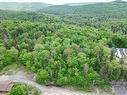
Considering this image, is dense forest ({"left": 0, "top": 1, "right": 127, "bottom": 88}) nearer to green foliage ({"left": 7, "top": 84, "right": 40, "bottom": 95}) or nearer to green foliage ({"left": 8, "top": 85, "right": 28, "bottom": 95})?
green foliage ({"left": 7, "top": 84, "right": 40, "bottom": 95})

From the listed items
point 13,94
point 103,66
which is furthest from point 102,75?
point 13,94

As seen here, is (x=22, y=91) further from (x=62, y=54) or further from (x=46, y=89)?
(x=62, y=54)

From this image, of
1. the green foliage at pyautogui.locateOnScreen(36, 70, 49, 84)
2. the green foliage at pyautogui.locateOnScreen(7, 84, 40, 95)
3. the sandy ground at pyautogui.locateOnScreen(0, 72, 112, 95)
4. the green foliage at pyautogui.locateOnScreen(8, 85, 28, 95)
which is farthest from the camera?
the green foliage at pyautogui.locateOnScreen(36, 70, 49, 84)

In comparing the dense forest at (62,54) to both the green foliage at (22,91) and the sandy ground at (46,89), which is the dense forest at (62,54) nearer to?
the sandy ground at (46,89)

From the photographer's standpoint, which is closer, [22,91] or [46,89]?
[22,91]

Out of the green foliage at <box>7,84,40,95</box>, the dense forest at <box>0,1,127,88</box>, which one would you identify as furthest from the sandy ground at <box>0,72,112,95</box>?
the green foliage at <box>7,84,40,95</box>

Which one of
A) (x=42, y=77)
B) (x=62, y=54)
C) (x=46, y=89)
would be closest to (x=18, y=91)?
(x=46, y=89)

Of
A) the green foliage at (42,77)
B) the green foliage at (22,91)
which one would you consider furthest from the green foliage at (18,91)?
the green foliage at (42,77)

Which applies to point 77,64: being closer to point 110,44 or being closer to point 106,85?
point 106,85

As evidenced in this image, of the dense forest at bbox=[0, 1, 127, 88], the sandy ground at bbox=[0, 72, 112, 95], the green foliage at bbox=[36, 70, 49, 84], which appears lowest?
the sandy ground at bbox=[0, 72, 112, 95]

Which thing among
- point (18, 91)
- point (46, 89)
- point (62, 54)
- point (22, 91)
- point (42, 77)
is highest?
point (62, 54)

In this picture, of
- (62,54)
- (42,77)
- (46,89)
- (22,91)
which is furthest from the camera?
(62,54)
